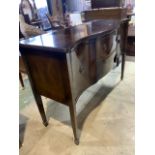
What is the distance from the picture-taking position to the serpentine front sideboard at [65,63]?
1.07 m

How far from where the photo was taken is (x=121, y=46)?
1.97m

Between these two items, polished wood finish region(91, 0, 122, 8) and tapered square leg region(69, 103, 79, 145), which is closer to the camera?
tapered square leg region(69, 103, 79, 145)

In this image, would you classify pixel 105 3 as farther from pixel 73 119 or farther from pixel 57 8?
pixel 73 119

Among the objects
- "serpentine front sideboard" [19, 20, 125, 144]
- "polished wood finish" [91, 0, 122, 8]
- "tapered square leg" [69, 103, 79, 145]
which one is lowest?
"tapered square leg" [69, 103, 79, 145]

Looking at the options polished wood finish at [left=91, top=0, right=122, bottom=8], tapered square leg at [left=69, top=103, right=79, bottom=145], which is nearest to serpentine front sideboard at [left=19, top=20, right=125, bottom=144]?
tapered square leg at [left=69, top=103, right=79, bottom=145]

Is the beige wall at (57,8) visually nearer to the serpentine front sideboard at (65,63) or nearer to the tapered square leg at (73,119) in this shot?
the serpentine front sideboard at (65,63)

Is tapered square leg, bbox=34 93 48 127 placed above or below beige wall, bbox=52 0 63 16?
below

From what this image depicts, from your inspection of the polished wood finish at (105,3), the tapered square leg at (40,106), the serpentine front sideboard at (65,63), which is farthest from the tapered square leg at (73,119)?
the polished wood finish at (105,3)

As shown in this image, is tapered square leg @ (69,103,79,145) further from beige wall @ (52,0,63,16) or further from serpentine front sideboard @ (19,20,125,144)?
beige wall @ (52,0,63,16)

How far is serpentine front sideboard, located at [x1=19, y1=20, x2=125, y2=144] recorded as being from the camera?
3.51 feet
